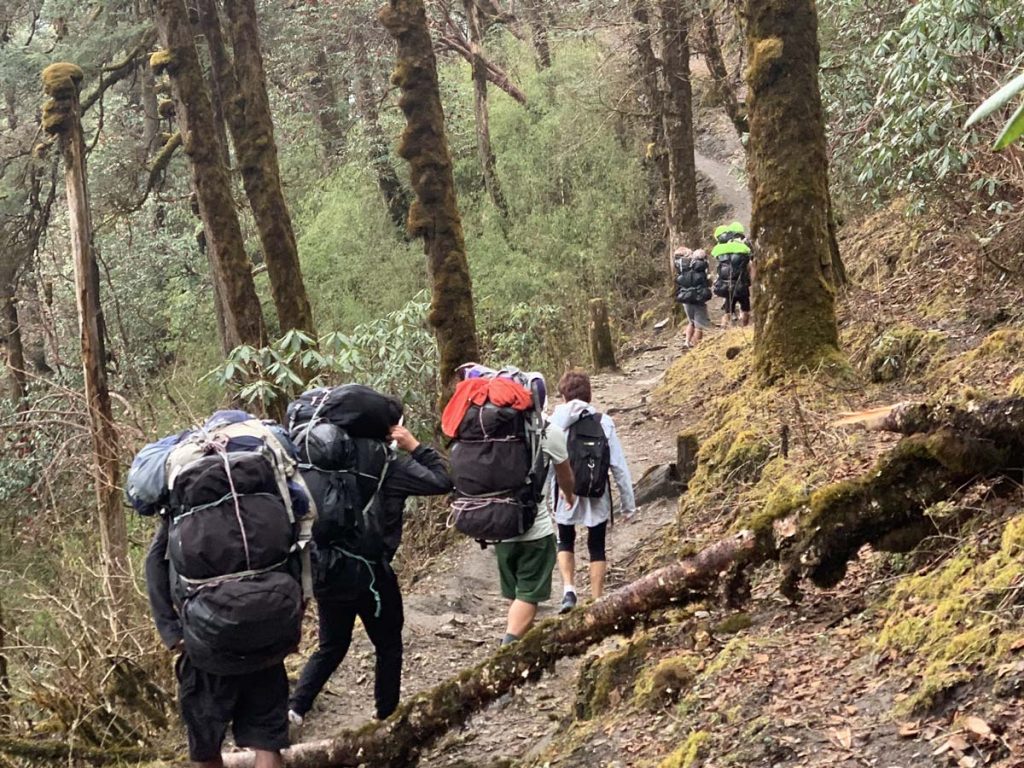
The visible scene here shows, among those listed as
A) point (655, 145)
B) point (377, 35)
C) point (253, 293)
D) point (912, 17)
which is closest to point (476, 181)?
point (377, 35)

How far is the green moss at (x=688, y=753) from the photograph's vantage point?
356 cm

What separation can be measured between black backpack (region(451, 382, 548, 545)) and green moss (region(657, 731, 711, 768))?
214 cm

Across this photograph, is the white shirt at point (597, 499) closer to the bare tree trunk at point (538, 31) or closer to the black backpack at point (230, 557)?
the black backpack at point (230, 557)

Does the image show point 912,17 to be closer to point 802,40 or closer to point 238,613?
point 802,40

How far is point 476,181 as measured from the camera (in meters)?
27.4

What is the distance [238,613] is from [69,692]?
2.59m

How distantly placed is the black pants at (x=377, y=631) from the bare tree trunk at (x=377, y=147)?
66.3 ft

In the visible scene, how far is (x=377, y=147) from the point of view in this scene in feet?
82.0

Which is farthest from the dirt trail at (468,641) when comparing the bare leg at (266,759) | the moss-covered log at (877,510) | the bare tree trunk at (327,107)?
the bare tree trunk at (327,107)

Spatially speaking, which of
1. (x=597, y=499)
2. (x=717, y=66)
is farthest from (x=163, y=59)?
(x=717, y=66)

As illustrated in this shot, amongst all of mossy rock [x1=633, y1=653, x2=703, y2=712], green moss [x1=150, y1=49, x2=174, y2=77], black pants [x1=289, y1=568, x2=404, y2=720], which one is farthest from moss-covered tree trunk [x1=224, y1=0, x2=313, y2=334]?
mossy rock [x1=633, y1=653, x2=703, y2=712]

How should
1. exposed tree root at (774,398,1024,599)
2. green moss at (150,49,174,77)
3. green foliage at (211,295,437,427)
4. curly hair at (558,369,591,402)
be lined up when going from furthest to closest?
green moss at (150,49,174,77)
green foliage at (211,295,437,427)
curly hair at (558,369,591,402)
exposed tree root at (774,398,1024,599)

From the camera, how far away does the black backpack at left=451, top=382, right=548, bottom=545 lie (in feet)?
18.3

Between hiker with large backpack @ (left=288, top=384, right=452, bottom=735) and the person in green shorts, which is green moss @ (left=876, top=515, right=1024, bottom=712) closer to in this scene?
hiker with large backpack @ (left=288, top=384, right=452, bottom=735)
